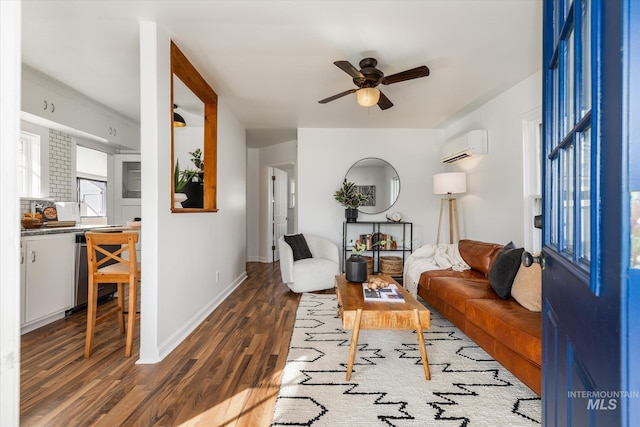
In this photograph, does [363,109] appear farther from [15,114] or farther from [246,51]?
[15,114]

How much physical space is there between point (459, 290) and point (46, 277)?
12.0 ft

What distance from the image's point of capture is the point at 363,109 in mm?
4121

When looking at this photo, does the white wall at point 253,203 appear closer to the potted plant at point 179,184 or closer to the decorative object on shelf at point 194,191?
the decorative object on shelf at point 194,191

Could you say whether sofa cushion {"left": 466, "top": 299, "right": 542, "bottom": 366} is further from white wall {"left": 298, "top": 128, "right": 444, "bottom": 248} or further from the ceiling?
white wall {"left": 298, "top": 128, "right": 444, "bottom": 248}

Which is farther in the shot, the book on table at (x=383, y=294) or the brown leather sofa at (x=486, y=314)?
the book on table at (x=383, y=294)

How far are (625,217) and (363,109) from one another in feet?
12.7

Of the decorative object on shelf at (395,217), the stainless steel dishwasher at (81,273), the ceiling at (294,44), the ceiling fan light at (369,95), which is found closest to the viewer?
the ceiling at (294,44)

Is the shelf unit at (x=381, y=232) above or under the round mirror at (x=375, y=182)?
under

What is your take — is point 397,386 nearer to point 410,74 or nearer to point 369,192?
point 410,74

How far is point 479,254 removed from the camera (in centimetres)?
319

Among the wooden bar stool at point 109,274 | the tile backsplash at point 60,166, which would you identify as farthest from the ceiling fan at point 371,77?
the tile backsplash at point 60,166

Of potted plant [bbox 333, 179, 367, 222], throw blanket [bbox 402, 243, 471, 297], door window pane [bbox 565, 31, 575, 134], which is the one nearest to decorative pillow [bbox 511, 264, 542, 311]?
throw blanket [bbox 402, 243, 471, 297]

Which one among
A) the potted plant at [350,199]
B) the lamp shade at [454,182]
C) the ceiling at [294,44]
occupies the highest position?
the ceiling at [294,44]

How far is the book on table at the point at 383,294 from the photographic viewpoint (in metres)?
2.22
